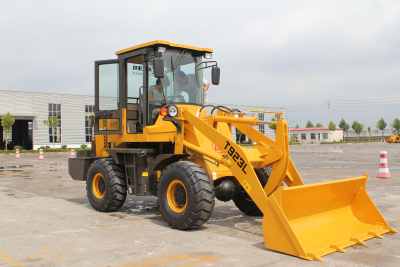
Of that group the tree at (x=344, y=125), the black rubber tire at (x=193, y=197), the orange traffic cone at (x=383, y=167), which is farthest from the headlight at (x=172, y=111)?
the tree at (x=344, y=125)

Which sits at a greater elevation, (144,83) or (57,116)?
(57,116)

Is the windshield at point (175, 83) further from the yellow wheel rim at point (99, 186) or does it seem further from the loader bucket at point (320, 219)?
the loader bucket at point (320, 219)

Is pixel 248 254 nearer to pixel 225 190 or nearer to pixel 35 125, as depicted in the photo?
pixel 225 190

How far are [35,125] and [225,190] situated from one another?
50.1 metres

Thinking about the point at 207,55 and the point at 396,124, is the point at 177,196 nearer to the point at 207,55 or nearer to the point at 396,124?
the point at 207,55

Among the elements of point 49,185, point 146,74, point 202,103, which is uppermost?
point 146,74

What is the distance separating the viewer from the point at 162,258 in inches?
175

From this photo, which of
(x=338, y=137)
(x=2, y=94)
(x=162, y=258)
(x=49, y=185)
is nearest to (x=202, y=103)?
(x=162, y=258)

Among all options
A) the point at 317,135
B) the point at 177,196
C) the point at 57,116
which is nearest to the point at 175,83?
the point at 177,196

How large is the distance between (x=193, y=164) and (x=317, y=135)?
9084 cm

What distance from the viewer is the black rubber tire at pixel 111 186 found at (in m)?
7.12

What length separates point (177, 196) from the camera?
19.6 ft

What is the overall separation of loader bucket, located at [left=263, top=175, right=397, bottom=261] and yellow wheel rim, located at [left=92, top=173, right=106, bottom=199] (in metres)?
3.88

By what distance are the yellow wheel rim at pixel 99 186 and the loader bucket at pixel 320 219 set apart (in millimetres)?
3880
